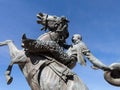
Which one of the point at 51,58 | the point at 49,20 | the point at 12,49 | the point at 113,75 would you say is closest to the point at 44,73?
the point at 51,58

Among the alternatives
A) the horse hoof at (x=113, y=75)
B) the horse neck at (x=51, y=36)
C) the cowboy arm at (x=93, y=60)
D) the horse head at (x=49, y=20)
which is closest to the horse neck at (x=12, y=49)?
the horse neck at (x=51, y=36)

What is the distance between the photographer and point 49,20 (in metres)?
9.10

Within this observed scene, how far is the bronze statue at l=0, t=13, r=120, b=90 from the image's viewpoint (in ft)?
27.8

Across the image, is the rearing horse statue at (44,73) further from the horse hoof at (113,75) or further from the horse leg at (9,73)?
the horse hoof at (113,75)

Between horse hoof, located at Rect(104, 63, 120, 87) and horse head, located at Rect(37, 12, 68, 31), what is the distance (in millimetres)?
1502

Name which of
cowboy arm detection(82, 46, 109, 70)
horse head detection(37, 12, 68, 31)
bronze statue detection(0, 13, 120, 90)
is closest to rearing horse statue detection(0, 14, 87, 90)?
bronze statue detection(0, 13, 120, 90)

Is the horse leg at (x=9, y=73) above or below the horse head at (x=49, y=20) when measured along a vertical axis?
below

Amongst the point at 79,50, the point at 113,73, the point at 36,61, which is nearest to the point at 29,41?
the point at 36,61

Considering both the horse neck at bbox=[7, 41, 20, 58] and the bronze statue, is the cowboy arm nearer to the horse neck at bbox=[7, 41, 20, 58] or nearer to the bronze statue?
the bronze statue

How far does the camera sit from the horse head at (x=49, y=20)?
9031 millimetres

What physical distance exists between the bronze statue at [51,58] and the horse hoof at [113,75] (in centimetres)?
3

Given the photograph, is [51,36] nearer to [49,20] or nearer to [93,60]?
[49,20]

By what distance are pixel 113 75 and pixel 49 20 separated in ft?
6.12

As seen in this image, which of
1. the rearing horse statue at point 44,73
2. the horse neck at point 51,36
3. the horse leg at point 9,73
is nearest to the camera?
the rearing horse statue at point 44,73
